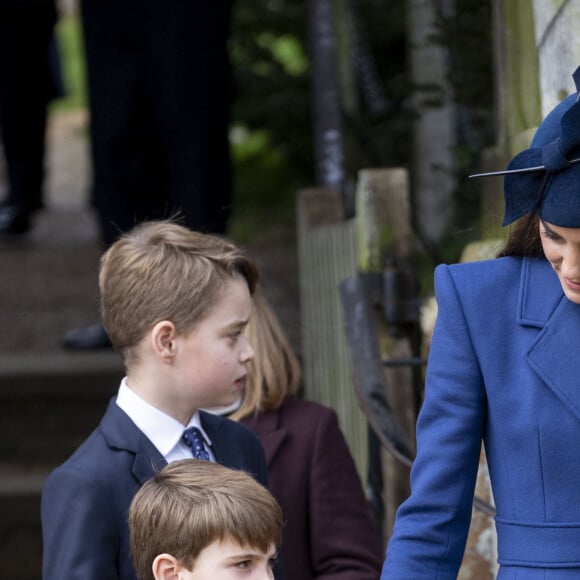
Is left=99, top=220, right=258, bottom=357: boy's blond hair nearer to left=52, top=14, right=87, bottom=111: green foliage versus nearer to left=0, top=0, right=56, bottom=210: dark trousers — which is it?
left=0, top=0, right=56, bottom=210: dark trousers

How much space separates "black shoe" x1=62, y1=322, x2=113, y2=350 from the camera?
17.0 ft

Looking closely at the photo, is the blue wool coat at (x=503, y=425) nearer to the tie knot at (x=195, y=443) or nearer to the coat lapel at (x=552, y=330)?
A: the coat lapel at (x=552, y=330)

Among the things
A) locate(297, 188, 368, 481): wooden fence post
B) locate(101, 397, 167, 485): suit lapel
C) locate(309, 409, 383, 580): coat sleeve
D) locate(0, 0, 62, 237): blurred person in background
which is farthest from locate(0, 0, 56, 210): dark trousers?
locate(101, 397, 167, 485): suit lapel

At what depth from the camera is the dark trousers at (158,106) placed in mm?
4809

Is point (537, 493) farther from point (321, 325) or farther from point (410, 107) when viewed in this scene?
point (410, 107)

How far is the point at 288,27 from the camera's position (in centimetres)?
573

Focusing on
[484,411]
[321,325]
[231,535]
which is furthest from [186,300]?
[321,325]

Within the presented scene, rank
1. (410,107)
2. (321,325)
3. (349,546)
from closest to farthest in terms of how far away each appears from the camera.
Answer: (349,546) < (321,325) < (410,107)

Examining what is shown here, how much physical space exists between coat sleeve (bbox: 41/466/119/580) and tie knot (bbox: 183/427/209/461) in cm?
22

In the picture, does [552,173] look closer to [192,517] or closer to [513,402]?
[513,402]

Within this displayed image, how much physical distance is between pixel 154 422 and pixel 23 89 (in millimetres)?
4563

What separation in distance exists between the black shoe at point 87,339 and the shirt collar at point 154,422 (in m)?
2.78

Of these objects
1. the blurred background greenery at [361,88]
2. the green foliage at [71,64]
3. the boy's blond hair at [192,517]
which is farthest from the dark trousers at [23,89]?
the boy's blond hair at [192,517]

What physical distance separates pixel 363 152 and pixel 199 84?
2.87 feet
